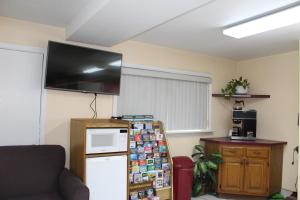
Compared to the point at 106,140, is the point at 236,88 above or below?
above

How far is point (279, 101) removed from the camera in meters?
4.15

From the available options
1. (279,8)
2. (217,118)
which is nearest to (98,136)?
(279,8)

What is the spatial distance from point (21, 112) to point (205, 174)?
9.06ft

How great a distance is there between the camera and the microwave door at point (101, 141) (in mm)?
2638

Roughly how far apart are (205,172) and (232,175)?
421 mm

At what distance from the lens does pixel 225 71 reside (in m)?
4.70

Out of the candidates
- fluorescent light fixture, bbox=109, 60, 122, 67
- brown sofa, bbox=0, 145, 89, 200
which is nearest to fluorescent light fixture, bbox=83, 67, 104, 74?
fluorescent light fixture, bbox=109, 60, 122, 67

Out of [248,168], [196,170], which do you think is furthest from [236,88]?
[196,170]

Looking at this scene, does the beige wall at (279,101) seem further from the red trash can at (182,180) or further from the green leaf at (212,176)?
the red trash can at (182,180)

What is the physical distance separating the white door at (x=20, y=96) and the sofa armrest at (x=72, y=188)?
668 millimetres

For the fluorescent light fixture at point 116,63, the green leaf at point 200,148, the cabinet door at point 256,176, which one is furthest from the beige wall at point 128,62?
the cabinet door at point 256,176

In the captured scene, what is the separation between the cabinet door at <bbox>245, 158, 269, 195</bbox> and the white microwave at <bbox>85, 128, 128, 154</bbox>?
2083 mm

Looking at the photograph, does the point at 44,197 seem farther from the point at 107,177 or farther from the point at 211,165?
the point at 211,165

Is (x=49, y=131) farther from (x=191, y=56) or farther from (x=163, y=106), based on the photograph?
(x=191, y=56)
